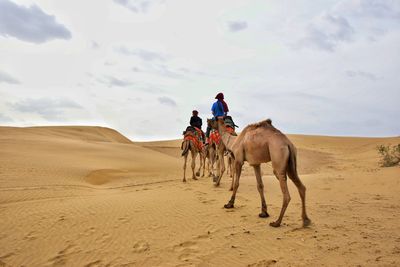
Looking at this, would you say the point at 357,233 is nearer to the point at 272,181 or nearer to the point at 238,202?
the point at 238,202

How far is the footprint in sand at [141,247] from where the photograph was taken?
6.26 m

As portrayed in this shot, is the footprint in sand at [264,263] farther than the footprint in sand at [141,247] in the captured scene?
No

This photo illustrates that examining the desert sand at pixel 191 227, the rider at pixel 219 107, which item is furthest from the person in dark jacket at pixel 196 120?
the desert sand at pixel 191 227

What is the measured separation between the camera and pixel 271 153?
7395mm

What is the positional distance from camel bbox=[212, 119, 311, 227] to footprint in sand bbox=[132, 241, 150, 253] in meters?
2.60

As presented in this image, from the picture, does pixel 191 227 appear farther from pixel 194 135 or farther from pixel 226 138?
pixel 194 135

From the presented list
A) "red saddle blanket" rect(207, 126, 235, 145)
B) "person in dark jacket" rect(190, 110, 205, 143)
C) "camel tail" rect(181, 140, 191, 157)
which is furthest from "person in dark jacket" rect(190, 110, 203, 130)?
"red saddle blanket" rect(207, 126, 235, 145)

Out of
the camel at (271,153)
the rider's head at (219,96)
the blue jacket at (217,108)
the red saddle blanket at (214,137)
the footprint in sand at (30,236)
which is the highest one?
the rider's head at (219,96)

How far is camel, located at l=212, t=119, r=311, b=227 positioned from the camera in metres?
7.20

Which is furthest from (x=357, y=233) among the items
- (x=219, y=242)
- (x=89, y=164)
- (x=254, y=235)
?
(x=89, y=164)

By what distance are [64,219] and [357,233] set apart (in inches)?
247

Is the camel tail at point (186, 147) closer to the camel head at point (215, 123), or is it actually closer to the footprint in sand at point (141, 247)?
the camel head at point (215, 123)

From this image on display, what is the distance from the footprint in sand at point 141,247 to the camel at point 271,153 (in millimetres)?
2596

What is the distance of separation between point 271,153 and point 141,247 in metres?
3.19
